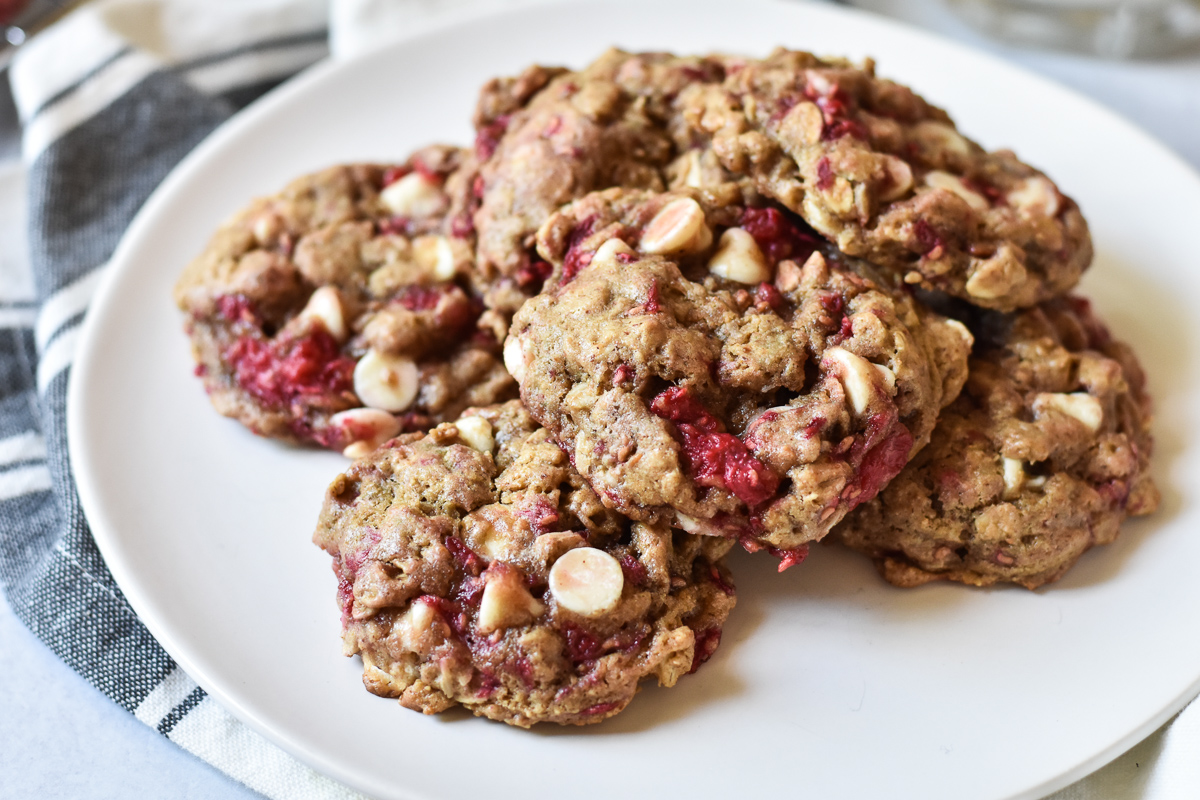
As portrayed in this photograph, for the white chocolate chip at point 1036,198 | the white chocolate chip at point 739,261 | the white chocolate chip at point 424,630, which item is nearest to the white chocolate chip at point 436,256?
the white chocolate chip at point 739,261

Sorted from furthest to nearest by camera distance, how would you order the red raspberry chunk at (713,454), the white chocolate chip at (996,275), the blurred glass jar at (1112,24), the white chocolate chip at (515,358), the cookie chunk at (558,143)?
the blurred glass jar at (1112,24)
the cookie chunk at (558,143)
the white chocolate chip at (996,275)
the white chocolate chip at (515,358)
the red raspberry chunk at (713,454)

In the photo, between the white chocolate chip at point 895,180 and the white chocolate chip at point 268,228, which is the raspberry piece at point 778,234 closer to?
the white chocolate chip at point 895,180

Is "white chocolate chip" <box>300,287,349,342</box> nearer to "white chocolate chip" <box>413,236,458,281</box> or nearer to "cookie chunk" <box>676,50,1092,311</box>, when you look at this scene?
"white chocolate chip" <box>413,236,458,281</box>

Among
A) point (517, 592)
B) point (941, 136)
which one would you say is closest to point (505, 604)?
point (517, 592)

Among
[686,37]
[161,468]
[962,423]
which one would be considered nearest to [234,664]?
[161,468]

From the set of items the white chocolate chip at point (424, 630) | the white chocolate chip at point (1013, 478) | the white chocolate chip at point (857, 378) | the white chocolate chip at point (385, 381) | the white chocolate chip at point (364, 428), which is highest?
the white chocolate chip at point (857, 378)

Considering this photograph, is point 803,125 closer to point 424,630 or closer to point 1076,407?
point 1076,407

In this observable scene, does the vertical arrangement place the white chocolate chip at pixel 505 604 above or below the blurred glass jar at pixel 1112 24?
below
